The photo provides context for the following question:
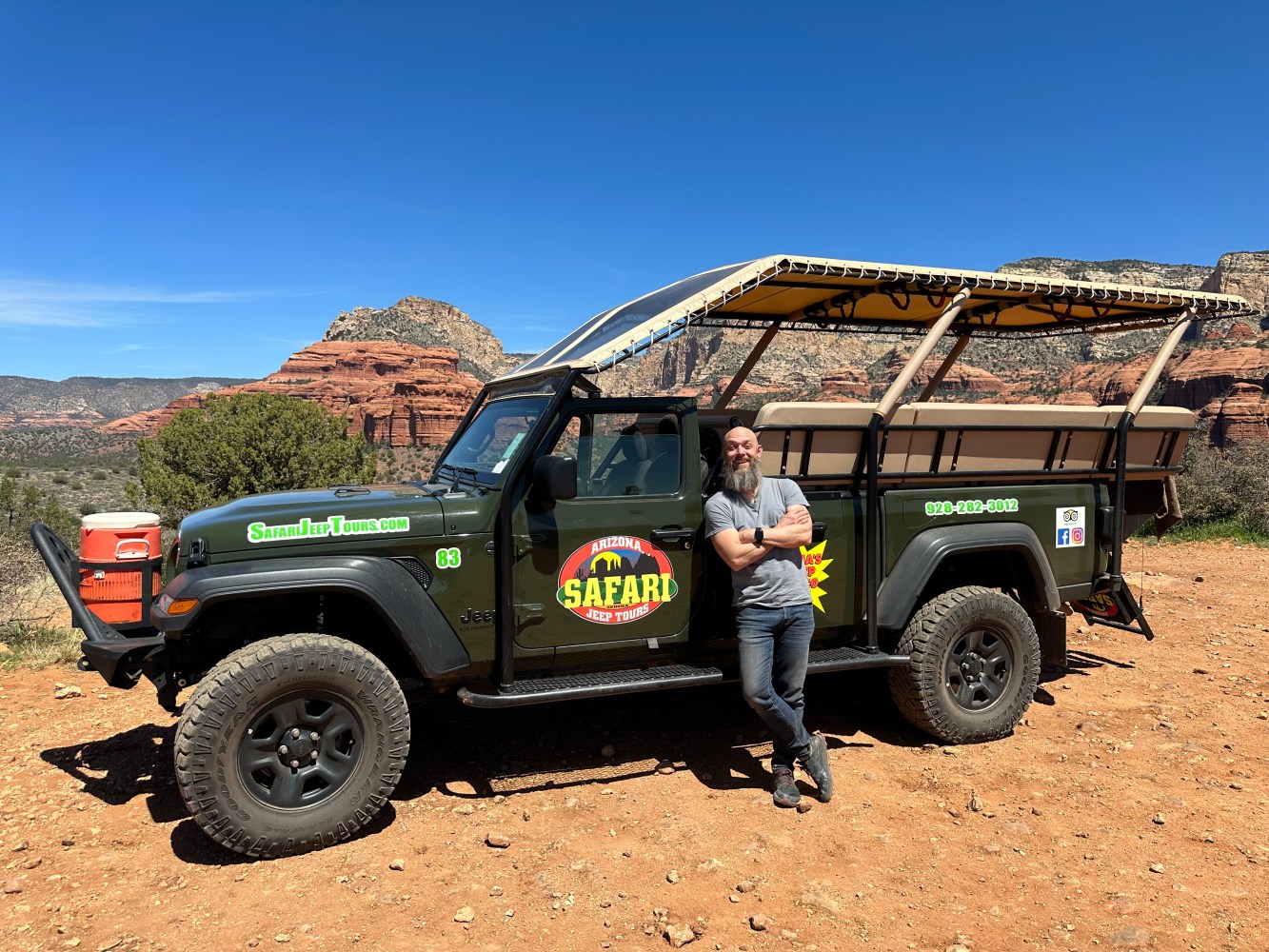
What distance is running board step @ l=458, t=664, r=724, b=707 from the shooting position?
372 centimetres

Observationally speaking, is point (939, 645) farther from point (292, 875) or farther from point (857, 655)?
point (292, 875)

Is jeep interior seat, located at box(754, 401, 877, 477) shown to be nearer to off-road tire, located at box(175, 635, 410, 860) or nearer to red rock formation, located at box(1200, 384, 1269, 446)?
off-road tire, located at box(175, 635, 410, 860)

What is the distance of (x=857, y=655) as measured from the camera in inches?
A: 178

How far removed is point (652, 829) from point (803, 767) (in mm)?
850

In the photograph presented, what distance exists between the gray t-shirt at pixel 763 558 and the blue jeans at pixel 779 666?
2.1 inches

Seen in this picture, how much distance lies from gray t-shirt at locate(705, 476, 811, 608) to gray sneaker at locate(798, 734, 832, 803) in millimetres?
750

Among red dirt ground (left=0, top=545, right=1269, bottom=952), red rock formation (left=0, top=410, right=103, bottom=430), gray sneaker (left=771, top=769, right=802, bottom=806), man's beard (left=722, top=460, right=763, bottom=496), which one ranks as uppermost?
red rock formation (left=0, top=410, right=103, bottom=430)

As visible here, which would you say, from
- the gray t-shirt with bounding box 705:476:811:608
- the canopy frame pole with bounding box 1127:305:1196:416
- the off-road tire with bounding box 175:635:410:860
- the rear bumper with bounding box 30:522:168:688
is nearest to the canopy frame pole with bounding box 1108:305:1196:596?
the canopy frame pole with bounding box 1127:305:1196:416

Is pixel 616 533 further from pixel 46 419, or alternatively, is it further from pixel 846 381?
pixel 46 419

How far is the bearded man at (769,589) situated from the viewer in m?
3.91

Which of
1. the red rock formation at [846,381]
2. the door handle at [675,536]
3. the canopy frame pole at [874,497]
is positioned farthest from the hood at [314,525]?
the red rock formation at [846,381]

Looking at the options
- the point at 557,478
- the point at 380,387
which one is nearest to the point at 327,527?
the point at 557,478

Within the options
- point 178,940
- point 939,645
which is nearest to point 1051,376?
point 939,645

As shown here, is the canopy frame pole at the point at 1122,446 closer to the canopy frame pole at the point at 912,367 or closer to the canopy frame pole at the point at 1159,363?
the canopy frame pole at the point at 1159,363
